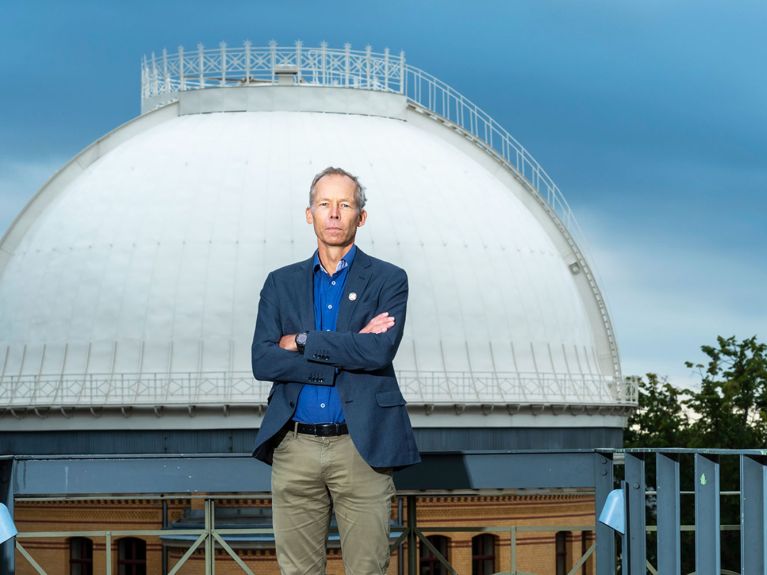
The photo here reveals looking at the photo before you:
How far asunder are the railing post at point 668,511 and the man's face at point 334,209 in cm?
189

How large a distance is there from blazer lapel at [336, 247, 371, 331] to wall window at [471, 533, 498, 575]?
23.6 meters

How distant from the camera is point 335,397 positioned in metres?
6.16

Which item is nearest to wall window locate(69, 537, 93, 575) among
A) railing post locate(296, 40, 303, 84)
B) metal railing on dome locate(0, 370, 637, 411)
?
metal railing on dome locate(0, 370, 637, 411)

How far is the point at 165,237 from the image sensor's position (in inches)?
1162

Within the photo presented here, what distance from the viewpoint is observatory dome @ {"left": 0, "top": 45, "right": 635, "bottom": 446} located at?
2838 cm

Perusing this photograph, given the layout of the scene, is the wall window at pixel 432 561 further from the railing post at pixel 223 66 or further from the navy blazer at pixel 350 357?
the navy blazer at pixel 350 357

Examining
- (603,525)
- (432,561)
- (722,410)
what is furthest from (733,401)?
(603,525)

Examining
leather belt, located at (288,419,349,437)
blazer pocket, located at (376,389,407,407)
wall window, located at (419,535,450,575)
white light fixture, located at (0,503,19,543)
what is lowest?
wall window, located at (419,535,450,575)

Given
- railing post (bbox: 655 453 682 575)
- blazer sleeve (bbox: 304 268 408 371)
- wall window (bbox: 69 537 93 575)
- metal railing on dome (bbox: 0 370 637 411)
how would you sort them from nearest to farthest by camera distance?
blazer sleeve (bbox: 304 268 408 371)
railing post (bbox: 655 453 682 575)
metal railing on dome (bbox: 0 370 637 411)
wall window (bbox: 69 537 93 575)

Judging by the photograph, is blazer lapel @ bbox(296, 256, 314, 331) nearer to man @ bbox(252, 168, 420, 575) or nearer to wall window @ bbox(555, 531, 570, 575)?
man @ bbox(252, 168, 420, 575)

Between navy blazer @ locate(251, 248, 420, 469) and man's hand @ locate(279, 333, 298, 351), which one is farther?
man's hand @ locate(279, 333, 298, 351)

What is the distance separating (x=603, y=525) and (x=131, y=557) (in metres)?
21.7

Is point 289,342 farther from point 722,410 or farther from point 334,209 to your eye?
point 722,410

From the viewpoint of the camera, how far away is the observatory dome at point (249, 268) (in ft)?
93.1
